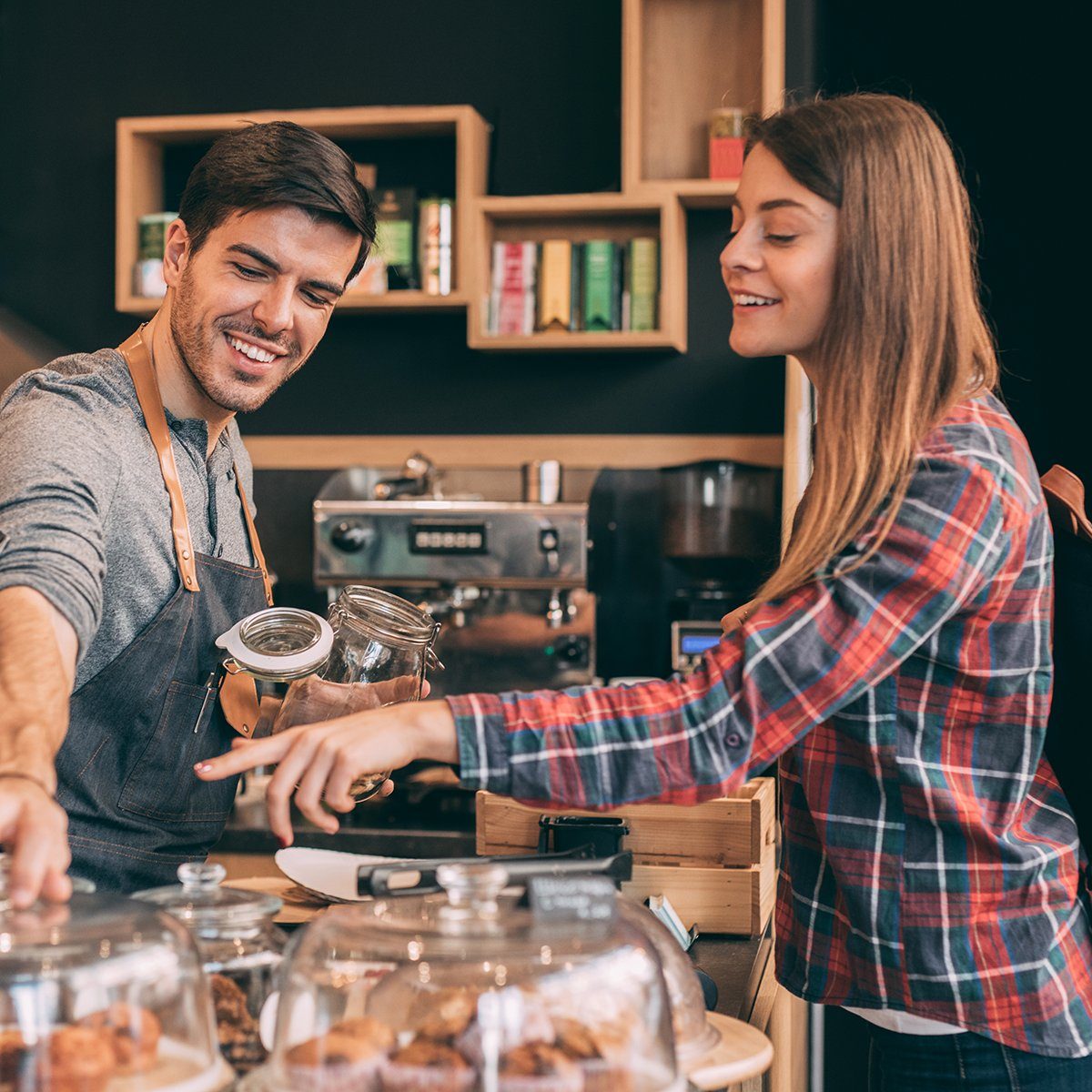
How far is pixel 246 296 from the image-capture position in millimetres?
1908

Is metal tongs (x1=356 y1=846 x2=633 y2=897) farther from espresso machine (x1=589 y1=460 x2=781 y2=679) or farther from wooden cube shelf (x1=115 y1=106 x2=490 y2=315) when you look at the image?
wooden cube shelf (x1=115 y1=106 x2=490 y2=315)

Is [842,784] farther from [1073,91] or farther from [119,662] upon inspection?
[1073,91]

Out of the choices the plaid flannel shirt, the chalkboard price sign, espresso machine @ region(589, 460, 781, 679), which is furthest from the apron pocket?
espresso machine @ region(589, 460, 781, 679)

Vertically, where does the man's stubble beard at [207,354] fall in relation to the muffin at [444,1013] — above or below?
above

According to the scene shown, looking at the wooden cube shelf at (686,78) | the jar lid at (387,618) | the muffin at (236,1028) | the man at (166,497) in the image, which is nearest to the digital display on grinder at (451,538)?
the wooden cube shelf at (686,78)

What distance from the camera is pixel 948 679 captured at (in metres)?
1.27

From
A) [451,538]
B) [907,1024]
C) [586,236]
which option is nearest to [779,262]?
[907,1024]

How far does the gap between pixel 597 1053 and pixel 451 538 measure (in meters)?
2.46

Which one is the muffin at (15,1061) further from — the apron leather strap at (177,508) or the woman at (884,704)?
the apron leather strap at (177,508)

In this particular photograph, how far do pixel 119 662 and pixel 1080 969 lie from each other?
1.12m

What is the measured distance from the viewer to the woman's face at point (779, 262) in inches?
53.1

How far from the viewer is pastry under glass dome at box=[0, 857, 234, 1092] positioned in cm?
94

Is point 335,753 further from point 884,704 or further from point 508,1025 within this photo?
point 884,704

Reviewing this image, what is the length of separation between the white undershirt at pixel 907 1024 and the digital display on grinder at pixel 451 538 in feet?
7.05
